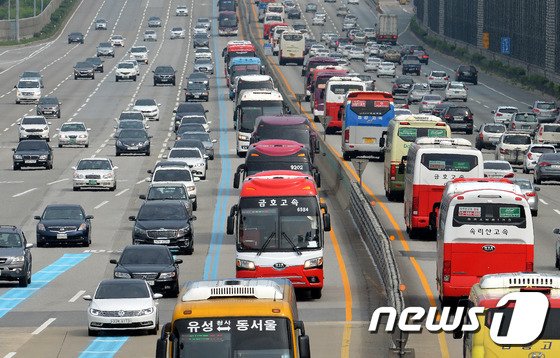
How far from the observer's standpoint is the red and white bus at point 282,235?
41.3m

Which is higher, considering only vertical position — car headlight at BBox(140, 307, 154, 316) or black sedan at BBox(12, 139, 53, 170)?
car headlight at BBox(140, 307, 154, 316)

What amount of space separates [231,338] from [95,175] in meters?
49.8

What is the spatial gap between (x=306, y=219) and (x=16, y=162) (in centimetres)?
4056

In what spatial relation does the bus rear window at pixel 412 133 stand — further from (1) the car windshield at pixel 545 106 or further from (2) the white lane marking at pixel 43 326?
(1) the car windshield at pixel 545 106

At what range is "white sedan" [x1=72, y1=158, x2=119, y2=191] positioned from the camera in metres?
71.1

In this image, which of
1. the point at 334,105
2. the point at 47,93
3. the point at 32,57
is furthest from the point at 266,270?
the point at 32,57

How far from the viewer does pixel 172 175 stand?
64750mm

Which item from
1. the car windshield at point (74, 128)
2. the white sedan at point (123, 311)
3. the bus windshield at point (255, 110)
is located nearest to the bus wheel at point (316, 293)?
the white sedan at point (123, 311)

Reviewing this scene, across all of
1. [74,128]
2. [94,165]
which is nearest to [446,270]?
[94,165]

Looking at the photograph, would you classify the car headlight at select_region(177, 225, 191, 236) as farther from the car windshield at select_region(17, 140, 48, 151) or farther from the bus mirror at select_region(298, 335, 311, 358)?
the car windshield at select_region(17, 140, 48, 151)

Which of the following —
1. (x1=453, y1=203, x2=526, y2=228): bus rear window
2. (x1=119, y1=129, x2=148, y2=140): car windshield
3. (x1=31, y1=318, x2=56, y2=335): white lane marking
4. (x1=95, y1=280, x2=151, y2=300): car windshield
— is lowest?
(x1=119, y1=129, x2=148, y2=140): car windshield

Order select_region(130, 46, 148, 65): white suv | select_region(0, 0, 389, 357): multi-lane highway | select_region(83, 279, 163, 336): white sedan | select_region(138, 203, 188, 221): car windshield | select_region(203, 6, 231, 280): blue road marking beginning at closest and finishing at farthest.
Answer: select_region(0, 0, 389, 357): multi-lane highway → select_region(83, 279, 163, 336): white sedan → select_region(203, 6, 231, 280): blue road marking → select_region(138, 203, 188, 221): car windshield → select_region(130, 46, 148, 65): white suv

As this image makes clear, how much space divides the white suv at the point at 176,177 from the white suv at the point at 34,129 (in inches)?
1122

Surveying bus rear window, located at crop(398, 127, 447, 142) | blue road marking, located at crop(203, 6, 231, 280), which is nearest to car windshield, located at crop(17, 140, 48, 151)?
blue road marking, located at crop(203, 6, 231, 280)
